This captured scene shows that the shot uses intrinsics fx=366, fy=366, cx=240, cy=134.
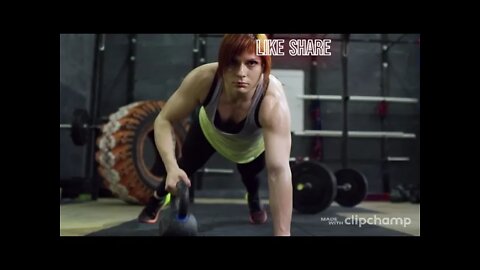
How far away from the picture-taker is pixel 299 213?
85.7 inches

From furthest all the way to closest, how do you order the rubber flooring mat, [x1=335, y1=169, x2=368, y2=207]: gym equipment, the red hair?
[x1=335, y1=169, x2=368, y2=207]: gym equipment
the rubber flooring mat
the red hair

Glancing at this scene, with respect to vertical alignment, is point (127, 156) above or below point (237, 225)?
above

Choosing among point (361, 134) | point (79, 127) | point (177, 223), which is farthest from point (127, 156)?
point (361, 134)

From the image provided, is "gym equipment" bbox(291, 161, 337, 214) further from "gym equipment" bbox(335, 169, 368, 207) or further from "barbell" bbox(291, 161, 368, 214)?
"gym equipment" bbox(335, 169, 368, 207)

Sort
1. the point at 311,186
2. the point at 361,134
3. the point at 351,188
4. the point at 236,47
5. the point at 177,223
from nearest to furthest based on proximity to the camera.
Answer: the point at 177,223 → the point at 236,47 → the point at 311,186 → the point at 351,188 → the point at 361,134

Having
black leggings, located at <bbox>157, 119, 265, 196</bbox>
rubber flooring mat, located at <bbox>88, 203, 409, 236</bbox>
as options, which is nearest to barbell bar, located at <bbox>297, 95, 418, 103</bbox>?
rubber flooring mat, located at <bbox>88, 203, 409, 236</bbox>

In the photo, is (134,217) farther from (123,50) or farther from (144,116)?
(123,50)

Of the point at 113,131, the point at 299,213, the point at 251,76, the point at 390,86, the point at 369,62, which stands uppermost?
the point at 369,62

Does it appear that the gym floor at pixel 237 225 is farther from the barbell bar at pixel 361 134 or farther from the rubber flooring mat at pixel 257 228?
the barbell bar at pixel 361 134

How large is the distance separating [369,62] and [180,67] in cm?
176

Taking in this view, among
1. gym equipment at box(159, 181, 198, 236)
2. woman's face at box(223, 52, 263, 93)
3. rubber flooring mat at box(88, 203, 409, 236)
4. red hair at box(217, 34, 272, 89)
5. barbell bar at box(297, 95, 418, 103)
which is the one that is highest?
barbell bar at box(297, 95, 418, 103)

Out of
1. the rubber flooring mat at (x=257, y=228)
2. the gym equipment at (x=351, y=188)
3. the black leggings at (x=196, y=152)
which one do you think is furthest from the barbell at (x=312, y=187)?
the black leggings at (x=196, y=152)

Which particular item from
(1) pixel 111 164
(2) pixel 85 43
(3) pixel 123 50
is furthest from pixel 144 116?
(3) pixel 123 50

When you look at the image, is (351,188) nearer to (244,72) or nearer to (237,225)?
(237,225)
